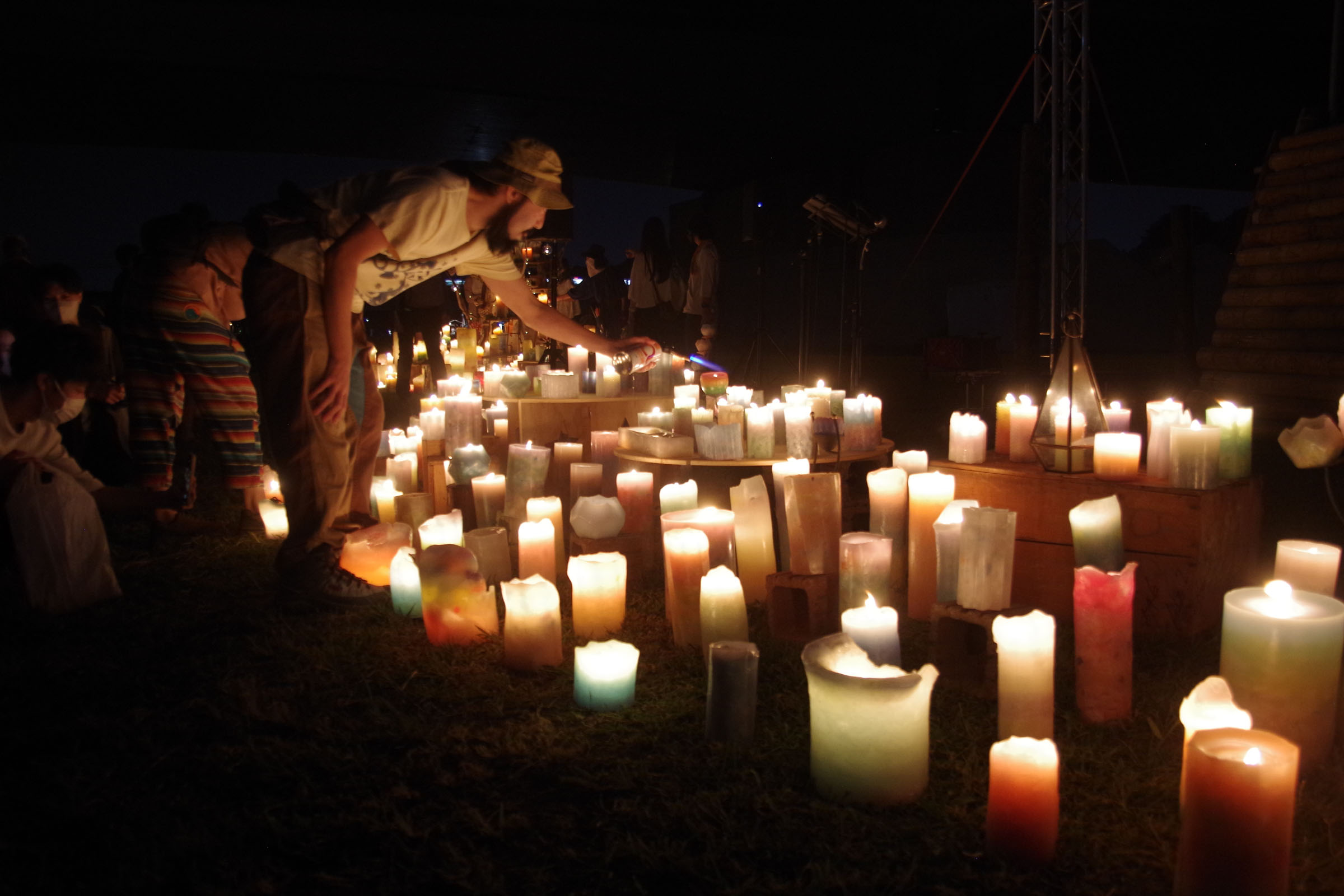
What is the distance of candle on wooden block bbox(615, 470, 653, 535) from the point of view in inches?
129

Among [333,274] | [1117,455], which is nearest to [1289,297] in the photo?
[1117,455]

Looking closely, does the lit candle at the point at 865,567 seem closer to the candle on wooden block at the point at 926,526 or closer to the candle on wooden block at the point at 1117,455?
the candle on wooden block at the point at 926,526

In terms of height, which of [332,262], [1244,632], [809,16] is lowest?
[1244,632]

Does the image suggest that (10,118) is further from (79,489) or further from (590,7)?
(79,489)

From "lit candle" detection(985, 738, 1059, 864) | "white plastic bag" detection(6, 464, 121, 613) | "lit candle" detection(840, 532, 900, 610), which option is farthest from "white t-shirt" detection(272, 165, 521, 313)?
"lit candle" detection(985, 738, 1059, 864)

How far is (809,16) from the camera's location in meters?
11.2

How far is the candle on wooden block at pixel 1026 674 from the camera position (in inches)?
74.4

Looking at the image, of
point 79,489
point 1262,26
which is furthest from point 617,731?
point 1262,26

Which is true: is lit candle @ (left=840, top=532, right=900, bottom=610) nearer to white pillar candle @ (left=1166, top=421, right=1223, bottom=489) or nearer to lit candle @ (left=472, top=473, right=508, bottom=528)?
white pillar candle @ (left=1166, top=421, right=1223, bottom=489)

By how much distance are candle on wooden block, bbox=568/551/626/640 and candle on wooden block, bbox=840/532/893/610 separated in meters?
0.65

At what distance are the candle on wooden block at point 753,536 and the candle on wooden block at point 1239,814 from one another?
164cm

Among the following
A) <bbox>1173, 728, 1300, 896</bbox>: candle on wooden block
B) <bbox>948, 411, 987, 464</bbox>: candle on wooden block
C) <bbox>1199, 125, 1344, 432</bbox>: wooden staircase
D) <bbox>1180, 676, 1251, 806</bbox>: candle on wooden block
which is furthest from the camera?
<bbox>1199, 125, 1344, 432</bbox>: wooden staircase

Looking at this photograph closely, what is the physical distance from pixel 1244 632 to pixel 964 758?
61cm

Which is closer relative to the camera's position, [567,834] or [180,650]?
[567,834]
